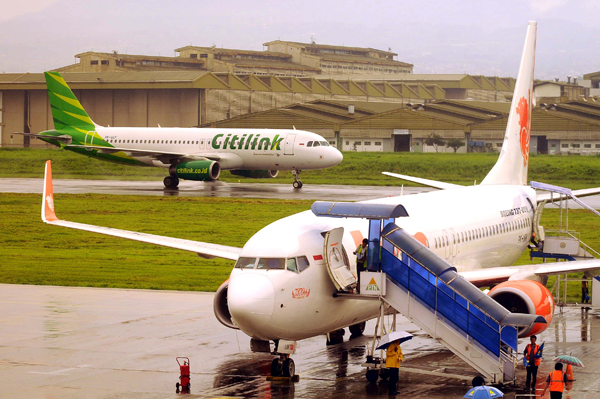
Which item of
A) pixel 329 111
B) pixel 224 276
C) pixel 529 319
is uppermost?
pixel 329 111

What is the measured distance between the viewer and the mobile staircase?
58.7 feet

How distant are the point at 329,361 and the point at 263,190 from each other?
45.9 meters

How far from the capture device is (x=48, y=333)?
2342 centimetres

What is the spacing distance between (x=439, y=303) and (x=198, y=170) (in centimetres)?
4907

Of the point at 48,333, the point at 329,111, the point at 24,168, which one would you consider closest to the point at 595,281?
the point at 48,333

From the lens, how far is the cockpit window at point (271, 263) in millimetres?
17156

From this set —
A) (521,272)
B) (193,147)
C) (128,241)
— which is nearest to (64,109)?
(193,147)

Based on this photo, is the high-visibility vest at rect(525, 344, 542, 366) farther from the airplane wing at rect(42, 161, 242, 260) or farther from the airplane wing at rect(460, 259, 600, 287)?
the airplane wing at rect(42, 161, 242, 260)

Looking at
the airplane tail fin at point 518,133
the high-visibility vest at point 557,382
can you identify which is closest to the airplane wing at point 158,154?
the airplane tail fin at point 518,133

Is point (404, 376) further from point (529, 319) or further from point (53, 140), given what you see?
point (53, 140)

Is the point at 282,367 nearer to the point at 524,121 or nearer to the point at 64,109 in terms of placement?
the point at 524,121

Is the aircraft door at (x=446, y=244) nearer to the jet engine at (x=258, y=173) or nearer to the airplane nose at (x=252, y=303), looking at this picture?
the airplane nose at (x=252, y=303)

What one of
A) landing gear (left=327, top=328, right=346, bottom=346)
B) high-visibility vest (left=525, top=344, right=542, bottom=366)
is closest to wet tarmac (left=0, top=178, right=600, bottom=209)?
landing gear (left=327, top=328, right=346, bottom=346)

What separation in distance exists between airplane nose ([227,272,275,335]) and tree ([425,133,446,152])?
104651mm
